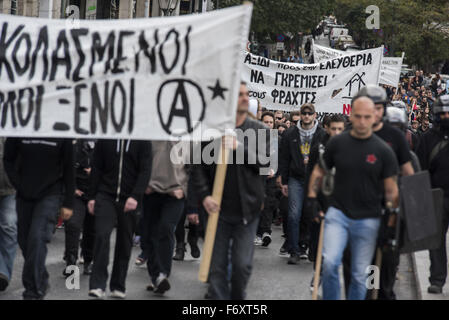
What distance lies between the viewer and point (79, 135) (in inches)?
307

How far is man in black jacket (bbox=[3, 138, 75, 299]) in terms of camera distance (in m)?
7.95

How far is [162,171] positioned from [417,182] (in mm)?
2790

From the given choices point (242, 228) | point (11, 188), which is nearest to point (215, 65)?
point (242, 228)

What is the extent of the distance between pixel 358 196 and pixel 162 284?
95.5 inches

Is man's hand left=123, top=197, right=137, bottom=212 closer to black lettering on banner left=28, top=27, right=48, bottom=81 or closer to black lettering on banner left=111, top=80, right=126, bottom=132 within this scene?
black lettering on banner left=111, top=80, right=126, bottom=132

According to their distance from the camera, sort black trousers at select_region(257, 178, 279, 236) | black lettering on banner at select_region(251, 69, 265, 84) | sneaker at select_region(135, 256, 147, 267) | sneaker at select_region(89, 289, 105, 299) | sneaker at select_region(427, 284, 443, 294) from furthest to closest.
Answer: black lettering on banner at select_region(251, 69, 265, 84)
black trousers at select_region(257, 178, 279, 236)
sneaker at select_region(135, 256, 147, 267)
sneaker at select_region(427, 284, 443, 294)
sneaker at select_region(89, 289, 105, 299)

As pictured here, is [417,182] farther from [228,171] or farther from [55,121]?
[55,121]

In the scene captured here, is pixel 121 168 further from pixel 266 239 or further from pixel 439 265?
pixel 266 239

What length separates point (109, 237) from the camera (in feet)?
28.3

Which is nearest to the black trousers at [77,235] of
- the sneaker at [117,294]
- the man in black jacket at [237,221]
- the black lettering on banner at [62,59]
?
the sneaker at [117,294]

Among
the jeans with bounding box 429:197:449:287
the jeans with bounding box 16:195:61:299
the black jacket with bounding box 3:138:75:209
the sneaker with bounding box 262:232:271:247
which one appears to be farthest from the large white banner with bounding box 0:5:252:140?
the sneaker with bounding box 262:232:271:247

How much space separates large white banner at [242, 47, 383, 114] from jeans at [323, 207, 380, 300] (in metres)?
8.99

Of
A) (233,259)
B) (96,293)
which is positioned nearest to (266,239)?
(96,293)

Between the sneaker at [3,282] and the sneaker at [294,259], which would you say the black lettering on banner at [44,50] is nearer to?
the sneaker at [3,282]
